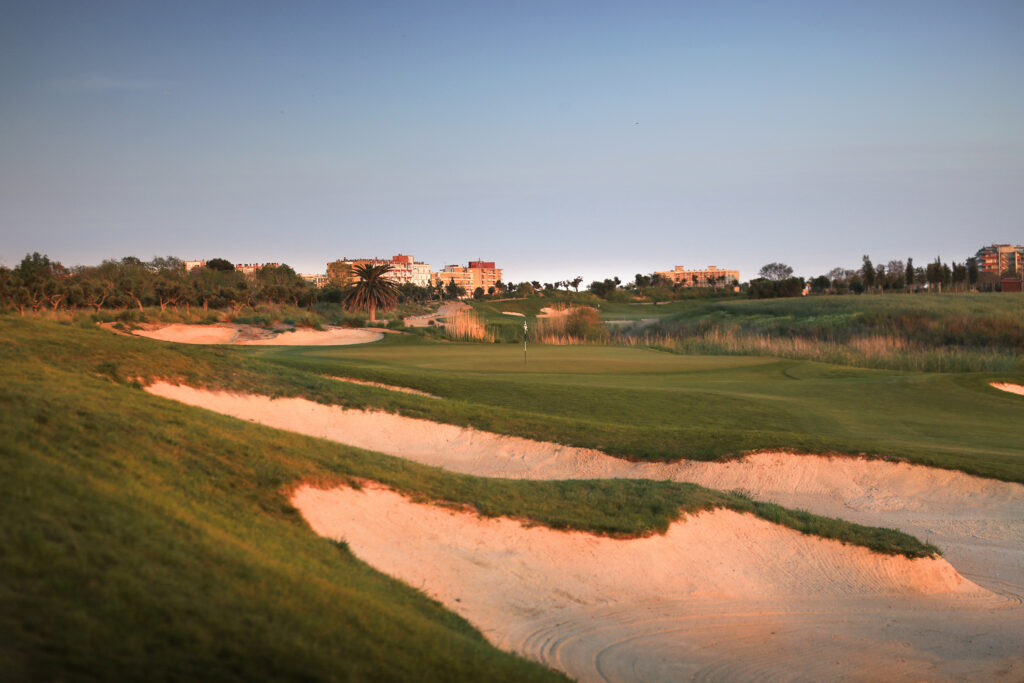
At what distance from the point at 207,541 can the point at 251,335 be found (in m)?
39.5

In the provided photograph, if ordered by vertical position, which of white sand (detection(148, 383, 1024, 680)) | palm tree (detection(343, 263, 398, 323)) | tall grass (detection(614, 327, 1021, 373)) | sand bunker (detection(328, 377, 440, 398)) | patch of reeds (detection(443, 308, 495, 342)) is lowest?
white sand (detection(148, 383, 1024, 680))

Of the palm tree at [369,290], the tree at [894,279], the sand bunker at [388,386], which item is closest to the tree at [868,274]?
the tree at [894,279]

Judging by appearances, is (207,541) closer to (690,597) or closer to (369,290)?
(690,597)

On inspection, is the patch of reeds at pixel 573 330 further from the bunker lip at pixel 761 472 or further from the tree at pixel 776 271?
the tree at pixel 776 271

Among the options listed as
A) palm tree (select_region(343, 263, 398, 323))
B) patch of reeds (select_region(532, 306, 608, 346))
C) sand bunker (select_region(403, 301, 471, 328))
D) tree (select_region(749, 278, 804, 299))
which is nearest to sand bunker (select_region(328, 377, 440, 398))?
patch of reeds (select_region(532, 306, 608, 346))

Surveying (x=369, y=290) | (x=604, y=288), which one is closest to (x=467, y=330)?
(x=369, y=290)

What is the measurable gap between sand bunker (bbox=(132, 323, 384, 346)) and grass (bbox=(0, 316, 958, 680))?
3042cm

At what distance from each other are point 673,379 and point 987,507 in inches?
537

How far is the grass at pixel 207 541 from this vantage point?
306 centimetres

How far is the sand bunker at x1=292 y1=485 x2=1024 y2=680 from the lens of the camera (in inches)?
236

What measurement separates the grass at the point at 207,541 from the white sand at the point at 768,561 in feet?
3.50

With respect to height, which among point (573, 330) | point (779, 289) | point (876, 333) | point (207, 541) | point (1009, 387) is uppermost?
point (779, 289)

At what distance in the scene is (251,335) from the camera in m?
41.5

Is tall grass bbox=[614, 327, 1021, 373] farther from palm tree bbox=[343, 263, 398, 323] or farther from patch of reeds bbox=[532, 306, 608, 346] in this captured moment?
palm tree bbox=[343, 263, 398, 323]
